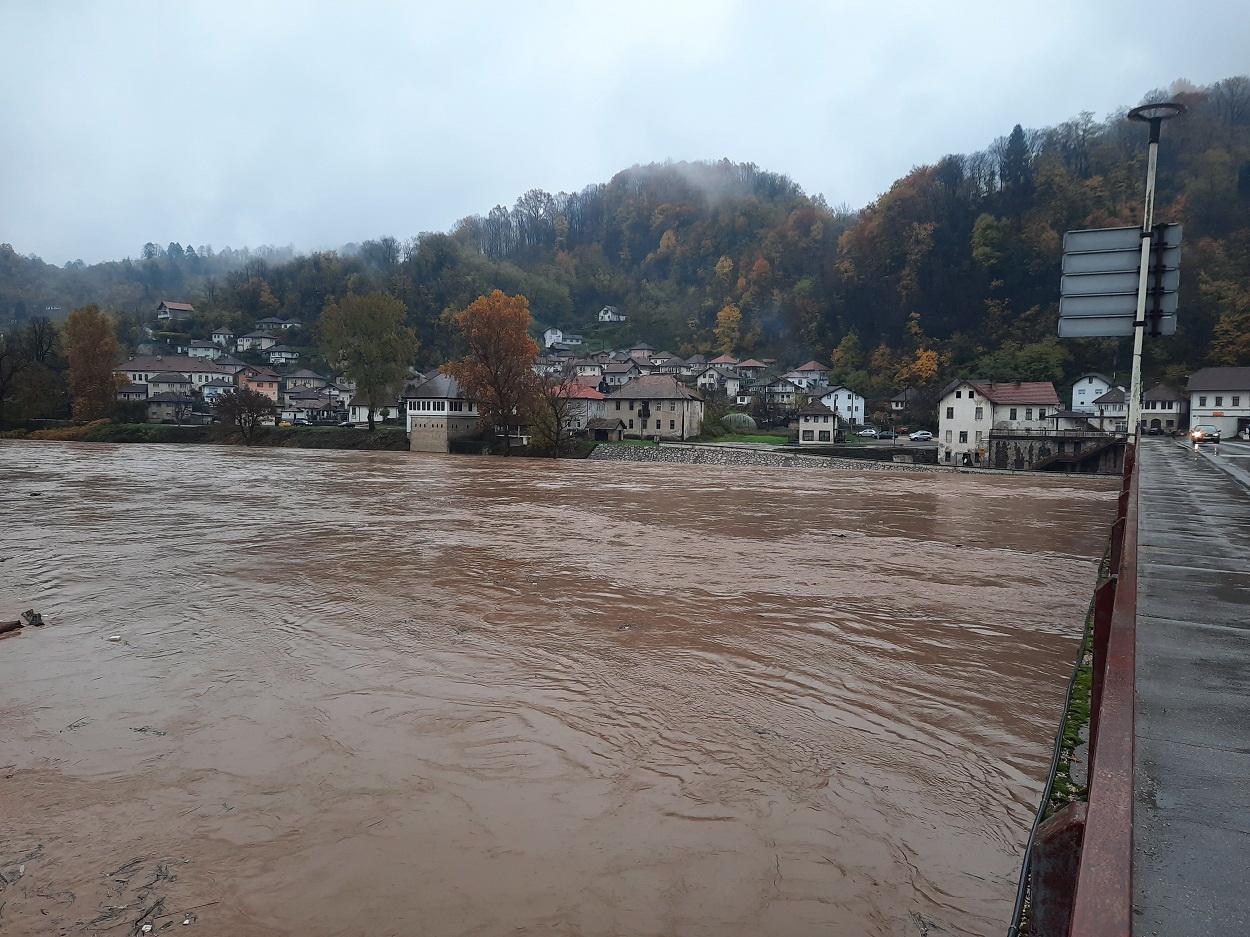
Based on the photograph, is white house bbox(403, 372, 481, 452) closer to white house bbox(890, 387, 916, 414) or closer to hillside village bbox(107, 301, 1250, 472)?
hillside village bbox(107, 301, 1250, 472)

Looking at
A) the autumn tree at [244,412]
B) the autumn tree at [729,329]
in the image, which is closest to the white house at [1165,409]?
the autumn tree at [729,329]

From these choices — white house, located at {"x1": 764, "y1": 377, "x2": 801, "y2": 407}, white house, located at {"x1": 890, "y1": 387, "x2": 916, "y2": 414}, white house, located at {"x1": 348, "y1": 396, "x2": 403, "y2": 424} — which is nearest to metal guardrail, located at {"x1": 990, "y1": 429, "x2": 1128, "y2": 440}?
white house, located at {"x1": 890, "y1": 387, "x2": 916, "y2": 414}

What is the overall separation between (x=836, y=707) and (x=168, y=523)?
64.4ft

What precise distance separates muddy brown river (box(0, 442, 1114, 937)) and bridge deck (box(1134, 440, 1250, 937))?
1.86 m

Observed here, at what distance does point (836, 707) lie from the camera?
318 inches

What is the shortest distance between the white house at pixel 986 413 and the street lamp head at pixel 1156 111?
4915cm

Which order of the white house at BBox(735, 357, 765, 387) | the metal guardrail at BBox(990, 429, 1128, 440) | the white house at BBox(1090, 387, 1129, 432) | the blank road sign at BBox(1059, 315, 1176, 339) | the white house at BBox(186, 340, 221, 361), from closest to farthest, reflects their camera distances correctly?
the blank road sign at BBox(1059, 315, 1176, 339)
the metal guardrail at BBox(990, 429, 1128, 440)
the white house at BBox(1090, 387, 1129, 432)
the white house at BBox(735, 357, 765, 387)
the white house at BBox(186, 340, 221, 361)

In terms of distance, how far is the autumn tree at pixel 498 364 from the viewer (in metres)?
63.8

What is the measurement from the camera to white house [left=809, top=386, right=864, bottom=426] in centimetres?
7969

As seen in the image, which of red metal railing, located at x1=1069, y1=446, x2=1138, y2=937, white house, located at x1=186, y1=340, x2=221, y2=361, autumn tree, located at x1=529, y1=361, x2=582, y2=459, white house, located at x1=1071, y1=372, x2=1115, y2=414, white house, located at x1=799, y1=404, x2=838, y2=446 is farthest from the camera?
white house, located at x1=186, y1=340, x2=221, y2=361

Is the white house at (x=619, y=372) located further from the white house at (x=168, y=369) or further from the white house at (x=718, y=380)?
the white house at (x=168, y=369)

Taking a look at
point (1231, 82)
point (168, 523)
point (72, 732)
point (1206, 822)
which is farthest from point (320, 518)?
point (1231, 82)

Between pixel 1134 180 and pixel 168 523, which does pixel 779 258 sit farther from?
pixel 168 523

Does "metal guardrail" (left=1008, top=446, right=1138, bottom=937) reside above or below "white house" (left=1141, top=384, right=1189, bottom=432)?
below
